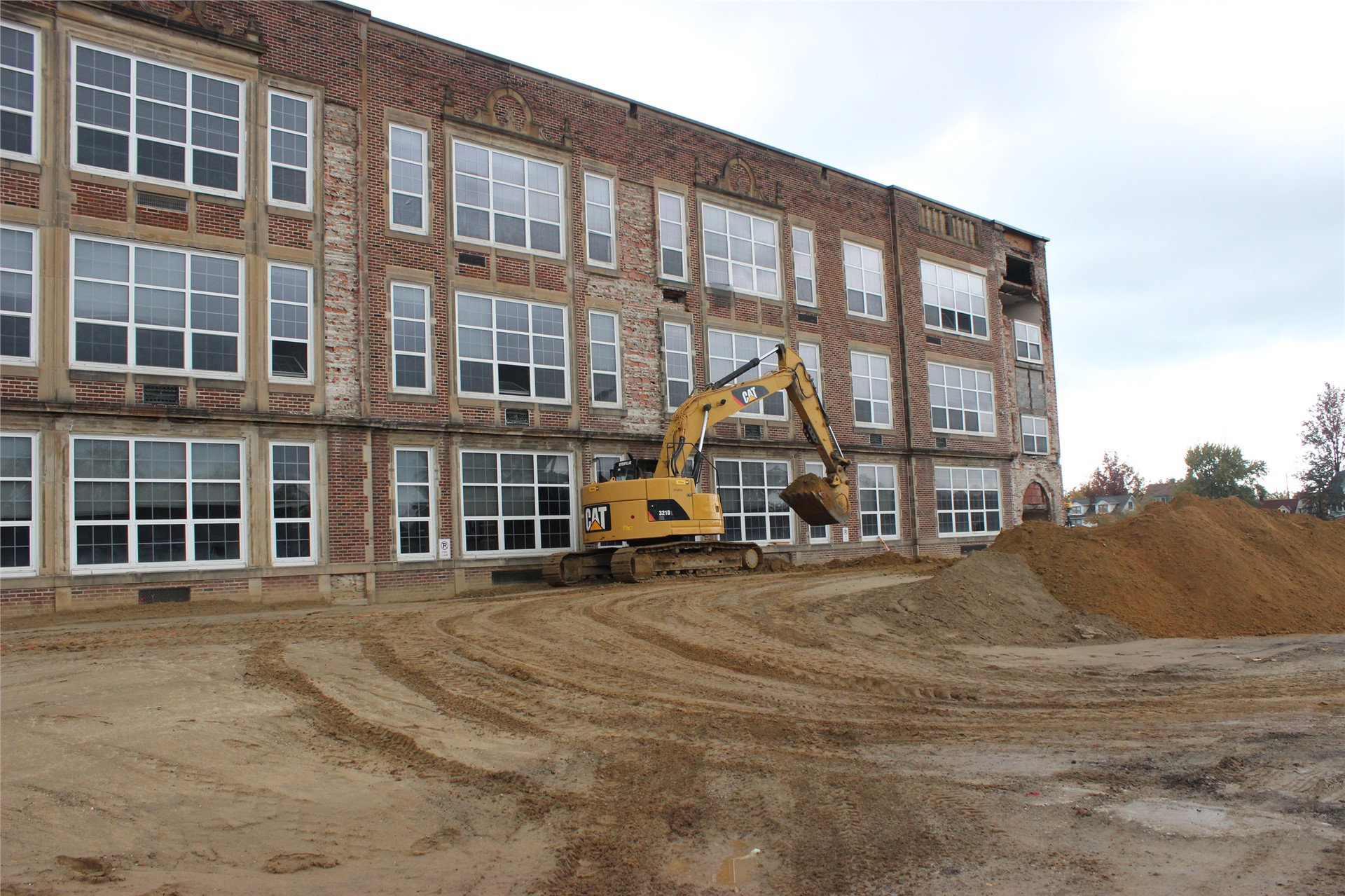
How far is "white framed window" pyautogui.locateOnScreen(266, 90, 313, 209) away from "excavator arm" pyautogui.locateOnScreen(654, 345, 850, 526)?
32.0 ft

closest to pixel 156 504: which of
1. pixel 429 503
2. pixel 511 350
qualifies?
pixel 429 503

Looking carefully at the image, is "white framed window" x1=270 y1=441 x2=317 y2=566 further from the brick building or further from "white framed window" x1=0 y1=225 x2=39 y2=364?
"white framed window" x1=0 y1=225 x2=39 y2=364

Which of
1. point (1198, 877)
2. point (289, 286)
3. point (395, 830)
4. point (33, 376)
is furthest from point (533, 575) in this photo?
point (1198, 877)

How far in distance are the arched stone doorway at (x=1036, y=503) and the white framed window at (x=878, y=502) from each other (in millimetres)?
8836

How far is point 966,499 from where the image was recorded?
110 ft

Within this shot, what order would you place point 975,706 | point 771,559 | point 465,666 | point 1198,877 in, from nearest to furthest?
point 1198,877 → point 975,706 → point 465,666 → point 771,559

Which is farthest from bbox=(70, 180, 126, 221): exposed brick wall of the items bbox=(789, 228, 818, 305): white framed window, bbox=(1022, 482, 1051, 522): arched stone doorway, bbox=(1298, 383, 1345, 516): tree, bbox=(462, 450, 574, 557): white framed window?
bbox=(1298, 383, 1345, 516): tree

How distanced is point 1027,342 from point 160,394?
32.7 metres

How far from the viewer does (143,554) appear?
1644cm

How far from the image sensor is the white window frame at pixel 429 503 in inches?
769

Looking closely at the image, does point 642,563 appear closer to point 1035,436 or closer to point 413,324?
point 413,324

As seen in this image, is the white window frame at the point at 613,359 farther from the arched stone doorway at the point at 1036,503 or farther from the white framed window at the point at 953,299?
the arched stone doorway at the point at 1036,503

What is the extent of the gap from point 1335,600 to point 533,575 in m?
16.0

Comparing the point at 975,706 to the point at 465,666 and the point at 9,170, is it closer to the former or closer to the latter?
the point at 465,666
